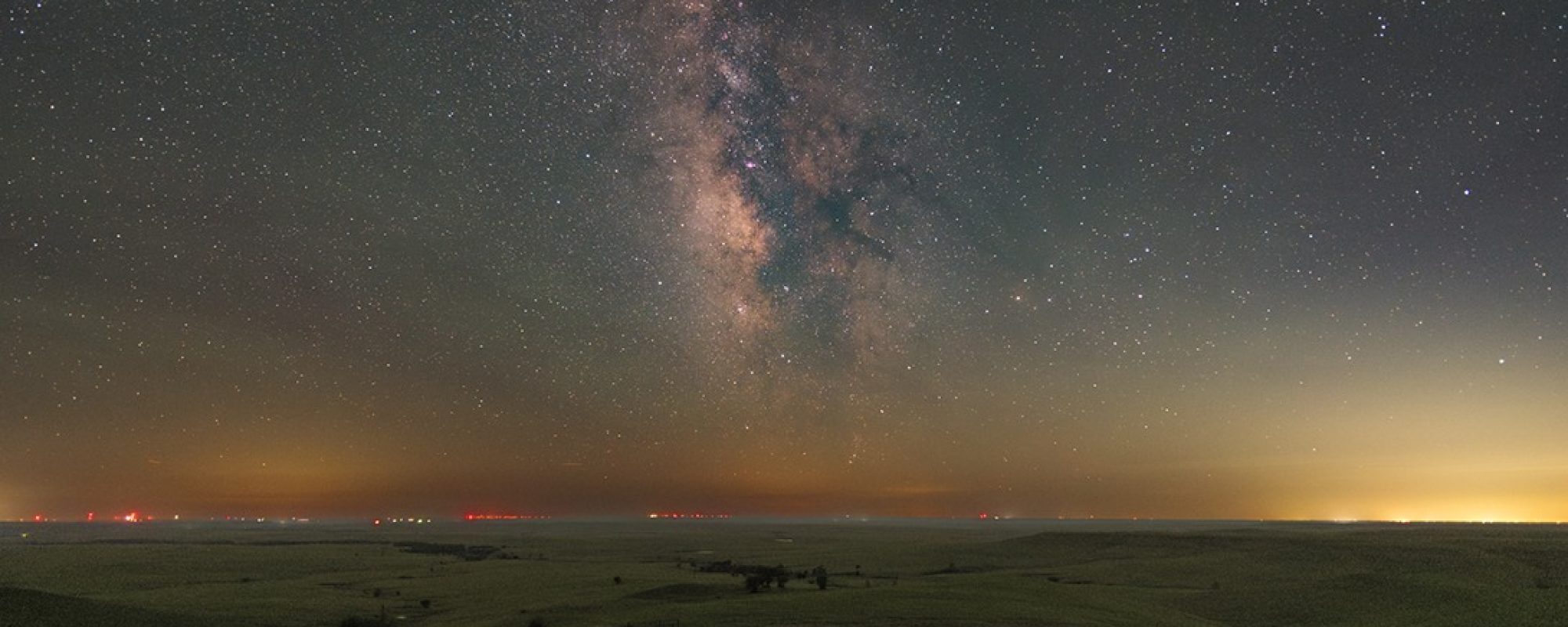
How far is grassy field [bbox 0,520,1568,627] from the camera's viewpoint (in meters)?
38.5

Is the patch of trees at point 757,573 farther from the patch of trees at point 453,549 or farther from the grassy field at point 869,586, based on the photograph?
the patch of trees at point 453,549

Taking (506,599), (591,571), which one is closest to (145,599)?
(506,599)

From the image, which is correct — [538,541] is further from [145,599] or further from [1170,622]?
[1170,622]

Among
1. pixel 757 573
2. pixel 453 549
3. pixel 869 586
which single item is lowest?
pixel 453 549

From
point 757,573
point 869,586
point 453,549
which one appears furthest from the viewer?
point 453,549

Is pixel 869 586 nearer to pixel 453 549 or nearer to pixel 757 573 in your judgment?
pixel 757 573

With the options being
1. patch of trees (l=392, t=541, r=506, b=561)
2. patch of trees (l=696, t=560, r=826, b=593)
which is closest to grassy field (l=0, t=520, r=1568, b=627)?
patch of trees (l=696, t=560, r=826, b=593)

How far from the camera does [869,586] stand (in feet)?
164

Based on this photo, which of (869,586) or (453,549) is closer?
(869,586)

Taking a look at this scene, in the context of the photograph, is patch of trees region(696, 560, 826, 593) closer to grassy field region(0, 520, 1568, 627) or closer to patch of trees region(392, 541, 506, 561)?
grassy field region(0, 520, 1568, 627)

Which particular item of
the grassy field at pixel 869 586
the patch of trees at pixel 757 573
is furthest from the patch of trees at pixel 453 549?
the patch of trees at pixel 757 573

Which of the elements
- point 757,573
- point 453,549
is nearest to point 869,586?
point 757,573

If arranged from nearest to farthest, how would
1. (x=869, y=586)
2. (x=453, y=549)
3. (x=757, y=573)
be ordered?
(x=869, y=586)
(x=757, y=573)
(x=453, y=549)

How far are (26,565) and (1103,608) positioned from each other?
8382cm
